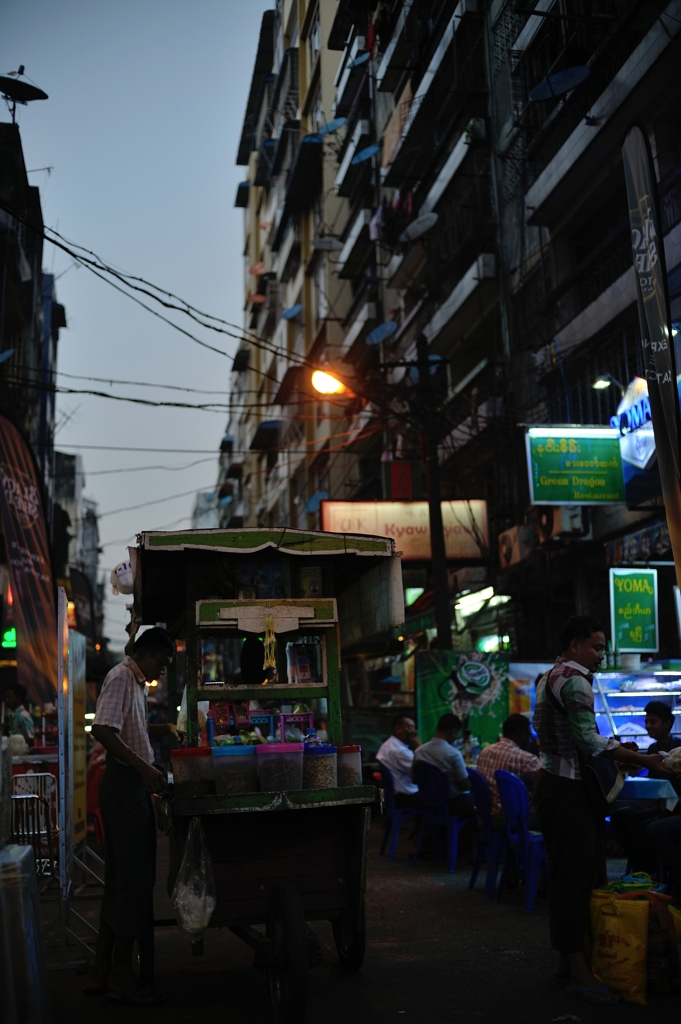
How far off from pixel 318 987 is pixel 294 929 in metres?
1.10

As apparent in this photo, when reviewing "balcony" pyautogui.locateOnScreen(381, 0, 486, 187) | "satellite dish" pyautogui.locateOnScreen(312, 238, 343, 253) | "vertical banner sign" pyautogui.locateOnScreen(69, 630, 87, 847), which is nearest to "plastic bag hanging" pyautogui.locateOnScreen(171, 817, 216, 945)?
"vertical banner sign" pyautogui.locateOnScreen(69, 630, 87, 847)

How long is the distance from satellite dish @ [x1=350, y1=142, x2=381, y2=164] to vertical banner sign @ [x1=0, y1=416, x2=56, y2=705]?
62.8 feet

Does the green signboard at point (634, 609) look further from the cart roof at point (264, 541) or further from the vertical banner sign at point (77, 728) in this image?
the cart roof at point (264, 541)

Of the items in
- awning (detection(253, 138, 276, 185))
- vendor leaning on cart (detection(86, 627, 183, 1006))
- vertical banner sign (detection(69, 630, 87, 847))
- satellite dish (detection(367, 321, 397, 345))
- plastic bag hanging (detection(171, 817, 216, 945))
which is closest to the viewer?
plastic bag hanging (detection(171, 817, 216, 945))

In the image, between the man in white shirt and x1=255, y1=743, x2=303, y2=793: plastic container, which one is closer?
x1=255, y1=743, x2=303, y2=793: plastic container

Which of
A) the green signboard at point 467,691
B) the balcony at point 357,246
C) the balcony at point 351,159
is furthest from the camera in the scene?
the balcony at point 351,159

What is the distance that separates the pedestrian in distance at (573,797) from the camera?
5184mm

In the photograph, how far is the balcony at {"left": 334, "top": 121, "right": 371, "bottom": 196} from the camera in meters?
29.0

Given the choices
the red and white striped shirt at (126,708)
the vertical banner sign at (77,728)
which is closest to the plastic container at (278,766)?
the red and white striped shirt at (126,708)

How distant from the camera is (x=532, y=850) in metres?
7.75

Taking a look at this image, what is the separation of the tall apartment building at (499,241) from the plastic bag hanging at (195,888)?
30.2 ft

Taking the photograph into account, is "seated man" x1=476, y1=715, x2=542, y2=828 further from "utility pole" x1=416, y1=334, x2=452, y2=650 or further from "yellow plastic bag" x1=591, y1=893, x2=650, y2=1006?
"utility pole" x1=416, y1=334, x2=452, y2=650

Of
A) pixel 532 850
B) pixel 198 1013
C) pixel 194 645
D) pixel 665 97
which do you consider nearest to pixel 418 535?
pixel 665 97

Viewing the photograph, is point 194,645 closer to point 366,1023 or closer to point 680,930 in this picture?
point 366,1023
